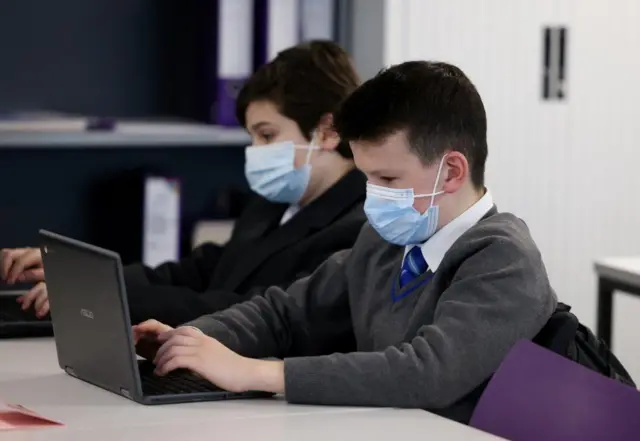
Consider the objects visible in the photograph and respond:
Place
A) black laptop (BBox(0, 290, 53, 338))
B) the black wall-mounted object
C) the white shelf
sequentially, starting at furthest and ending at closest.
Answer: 1. the black wall-mounted object
2. the white shelf
3. black laptop (BBox(0, 290, 53, 338))

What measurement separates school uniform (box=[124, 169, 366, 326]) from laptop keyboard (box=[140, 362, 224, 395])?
36 centimetres

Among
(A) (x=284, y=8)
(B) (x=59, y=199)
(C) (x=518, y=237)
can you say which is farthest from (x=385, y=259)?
(B) (x=59, y=199)

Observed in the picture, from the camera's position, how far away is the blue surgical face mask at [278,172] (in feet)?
7.83

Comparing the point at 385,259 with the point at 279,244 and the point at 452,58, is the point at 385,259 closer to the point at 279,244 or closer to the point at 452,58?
the point at 279,244

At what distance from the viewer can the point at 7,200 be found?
135 inches

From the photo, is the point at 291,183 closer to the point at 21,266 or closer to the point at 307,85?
the point at 307,85

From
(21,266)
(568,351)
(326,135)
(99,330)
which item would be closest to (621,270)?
(326,135)

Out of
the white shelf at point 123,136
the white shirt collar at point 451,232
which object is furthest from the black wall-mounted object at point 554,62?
the white shirt collar at point 451,232

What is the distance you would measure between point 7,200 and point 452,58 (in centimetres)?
121

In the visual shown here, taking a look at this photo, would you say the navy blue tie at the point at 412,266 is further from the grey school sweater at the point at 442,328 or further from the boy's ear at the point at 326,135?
the boy's ear at the point at 326,135

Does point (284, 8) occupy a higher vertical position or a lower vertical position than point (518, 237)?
higher

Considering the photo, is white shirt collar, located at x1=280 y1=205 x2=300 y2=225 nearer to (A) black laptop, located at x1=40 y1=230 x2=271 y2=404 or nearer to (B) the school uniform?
(B) the school uniform

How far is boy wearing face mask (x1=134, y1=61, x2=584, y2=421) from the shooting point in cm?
163

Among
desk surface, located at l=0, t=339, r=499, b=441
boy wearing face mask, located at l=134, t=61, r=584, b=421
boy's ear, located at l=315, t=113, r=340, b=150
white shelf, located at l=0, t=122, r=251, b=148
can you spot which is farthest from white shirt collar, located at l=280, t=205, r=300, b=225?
white shelf, located at l=0, t=122, r=251, b=148
